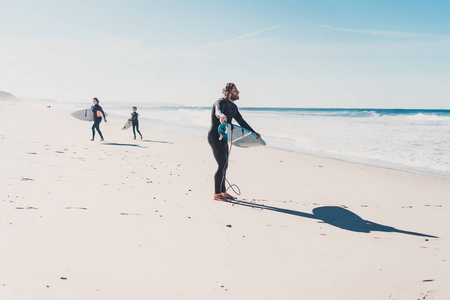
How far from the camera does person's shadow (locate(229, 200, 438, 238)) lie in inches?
183

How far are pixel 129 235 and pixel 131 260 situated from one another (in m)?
0.65

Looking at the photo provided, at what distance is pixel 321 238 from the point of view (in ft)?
13.8

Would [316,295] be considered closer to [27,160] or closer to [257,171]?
[257,171]

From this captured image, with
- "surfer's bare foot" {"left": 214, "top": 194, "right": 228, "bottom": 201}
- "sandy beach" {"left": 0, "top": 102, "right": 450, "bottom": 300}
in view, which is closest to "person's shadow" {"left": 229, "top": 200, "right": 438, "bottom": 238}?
"sandy beach" {"left": 0, "top": 102, "right": 450, "bottom": 300}

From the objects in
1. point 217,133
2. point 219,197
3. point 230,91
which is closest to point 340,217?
point 219,197

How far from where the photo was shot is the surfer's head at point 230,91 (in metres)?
5.59

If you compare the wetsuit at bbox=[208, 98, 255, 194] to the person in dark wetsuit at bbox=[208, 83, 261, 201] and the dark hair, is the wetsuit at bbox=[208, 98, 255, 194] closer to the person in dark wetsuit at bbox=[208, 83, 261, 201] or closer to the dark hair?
the person in dark wetsuit at bbox=[208, 83, 261, 201]

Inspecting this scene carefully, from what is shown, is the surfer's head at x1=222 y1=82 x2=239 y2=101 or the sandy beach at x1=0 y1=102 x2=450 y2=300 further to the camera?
the surfer's head at x1=222 y1=82 x2=239 y2=101

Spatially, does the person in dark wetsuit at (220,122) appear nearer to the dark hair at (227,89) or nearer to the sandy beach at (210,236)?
the dark hair at (227,89)

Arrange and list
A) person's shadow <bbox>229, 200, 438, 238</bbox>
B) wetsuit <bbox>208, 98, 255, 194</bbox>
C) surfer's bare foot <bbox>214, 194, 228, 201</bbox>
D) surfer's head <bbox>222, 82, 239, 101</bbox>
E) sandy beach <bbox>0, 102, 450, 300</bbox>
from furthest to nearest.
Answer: surfer's bare foot <bbox>214, 194, 228, 201</bbox> → surfer's head <bbox>222, 82, 239, 101</bbox> → wetsuit <bbox>208, 98, 255, 194</bbox> → person's shadow <bbox>229, 200, 438, 238</bbox> → sandy beach <bbox>0, 102, 450, 300</bbox>

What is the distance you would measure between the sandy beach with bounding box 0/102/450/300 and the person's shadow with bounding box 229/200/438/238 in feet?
0.06

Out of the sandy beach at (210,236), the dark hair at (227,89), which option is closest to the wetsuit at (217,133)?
the dark hair at (227,89)

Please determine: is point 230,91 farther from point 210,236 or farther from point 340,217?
point 340,217

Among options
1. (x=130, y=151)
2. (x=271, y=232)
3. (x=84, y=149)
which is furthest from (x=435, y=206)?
(x=84, y=149)
